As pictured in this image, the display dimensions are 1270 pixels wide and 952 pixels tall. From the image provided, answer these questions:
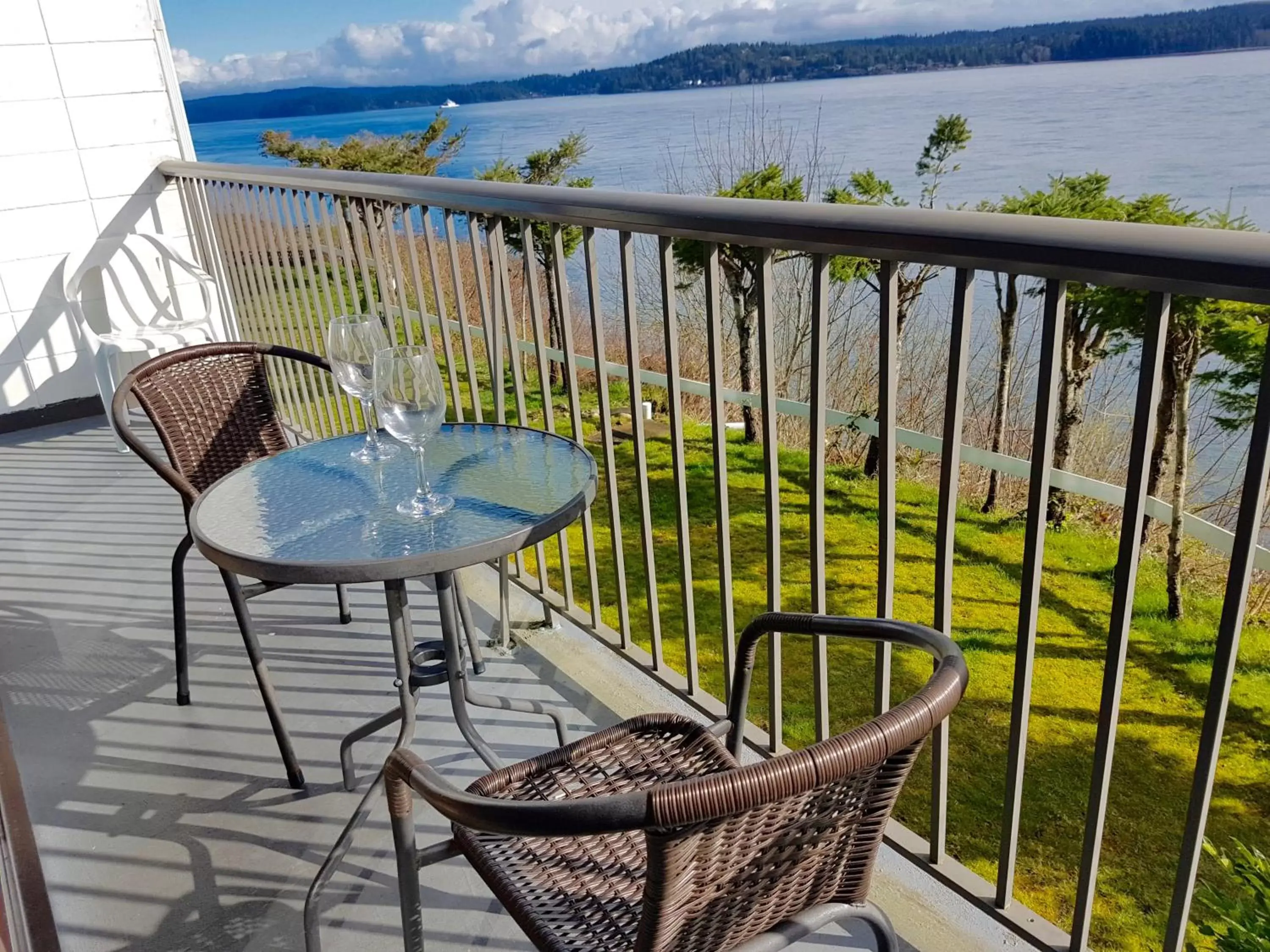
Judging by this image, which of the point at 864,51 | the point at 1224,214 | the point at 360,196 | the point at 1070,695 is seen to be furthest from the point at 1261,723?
the point at 864,51

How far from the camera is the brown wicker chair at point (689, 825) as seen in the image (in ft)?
2.75

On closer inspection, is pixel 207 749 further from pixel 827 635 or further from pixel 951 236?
pixel 951 236

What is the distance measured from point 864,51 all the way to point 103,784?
1286 centimetres

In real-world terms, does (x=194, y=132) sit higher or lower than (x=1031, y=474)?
higher

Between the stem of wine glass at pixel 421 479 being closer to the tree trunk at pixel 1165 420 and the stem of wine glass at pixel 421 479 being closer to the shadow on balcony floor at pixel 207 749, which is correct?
the shadow on balcony floor at pixel 207 749

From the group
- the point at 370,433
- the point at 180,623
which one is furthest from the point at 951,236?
the point at 180,623

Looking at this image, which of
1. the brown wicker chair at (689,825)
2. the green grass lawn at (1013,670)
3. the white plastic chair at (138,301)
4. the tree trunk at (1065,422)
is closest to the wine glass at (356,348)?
the brown wicker chair at (689,825)

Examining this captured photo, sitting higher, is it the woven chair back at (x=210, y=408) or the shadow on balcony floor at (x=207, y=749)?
the woven chair back at (x=210, y=408)

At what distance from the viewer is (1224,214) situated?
15.3 ft

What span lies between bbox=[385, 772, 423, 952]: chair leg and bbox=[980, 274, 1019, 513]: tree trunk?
4964 mm

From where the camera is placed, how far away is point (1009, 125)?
1152 cm

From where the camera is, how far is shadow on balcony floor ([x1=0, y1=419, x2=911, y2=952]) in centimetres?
195

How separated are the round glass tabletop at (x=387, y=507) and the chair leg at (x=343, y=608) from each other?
1.01 m

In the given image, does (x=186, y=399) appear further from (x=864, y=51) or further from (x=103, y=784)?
(x=864, y=51)
